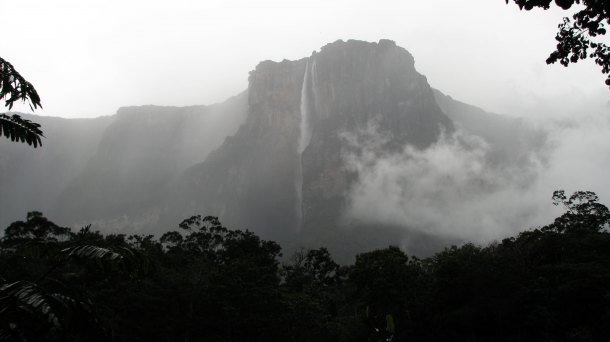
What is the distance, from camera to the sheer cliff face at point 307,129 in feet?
426

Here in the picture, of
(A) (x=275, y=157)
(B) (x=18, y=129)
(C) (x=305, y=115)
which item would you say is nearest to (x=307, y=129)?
(C) (x=305, y=115)

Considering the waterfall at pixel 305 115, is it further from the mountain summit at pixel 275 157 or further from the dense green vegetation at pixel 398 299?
the dense green vegetation at pixel 398 299

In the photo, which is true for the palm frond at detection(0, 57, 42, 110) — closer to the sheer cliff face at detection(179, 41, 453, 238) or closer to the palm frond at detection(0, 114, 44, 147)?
the palm frond at detection(0, 114, 44, 147)

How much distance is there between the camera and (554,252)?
42.8 meters

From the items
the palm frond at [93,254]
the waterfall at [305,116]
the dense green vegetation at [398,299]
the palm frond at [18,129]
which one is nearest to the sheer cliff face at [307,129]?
the waterfall at [305,116]

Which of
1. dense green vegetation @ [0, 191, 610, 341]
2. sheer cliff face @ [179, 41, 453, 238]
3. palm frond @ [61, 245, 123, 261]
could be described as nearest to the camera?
palm frond @ [61, 245, 123, 261]

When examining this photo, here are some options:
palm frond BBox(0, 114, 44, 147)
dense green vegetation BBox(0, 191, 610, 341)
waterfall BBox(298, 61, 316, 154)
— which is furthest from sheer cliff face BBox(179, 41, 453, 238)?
palm frond BBox(0, 114, 44, 147)

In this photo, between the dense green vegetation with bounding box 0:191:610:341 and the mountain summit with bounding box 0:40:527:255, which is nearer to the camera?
the dense green vegetation with bounding box 0:191:610:341

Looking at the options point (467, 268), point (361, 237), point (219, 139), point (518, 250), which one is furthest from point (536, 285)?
point (219, 139)

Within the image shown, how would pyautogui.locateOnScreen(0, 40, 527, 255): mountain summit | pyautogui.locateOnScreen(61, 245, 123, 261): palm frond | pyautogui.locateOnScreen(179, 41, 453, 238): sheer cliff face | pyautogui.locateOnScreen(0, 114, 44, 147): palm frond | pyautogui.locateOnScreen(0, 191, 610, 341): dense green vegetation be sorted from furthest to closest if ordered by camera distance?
pyautogui.locateOnScreen(179, 41, 453, 238): sheer cliff face → pyautogui.locateOnScreen(0, 40, 527, 255): mountain summit → pyautogui.locateOnScreen(0, 191, 610, 341): dense green vegetation → pyautogui.locateOnScreen(0, 114, 44, 147): palm frond → pyautogui.locateOnScreen(61, 245, 123, 261): palm frond

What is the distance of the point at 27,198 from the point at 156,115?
163 ft

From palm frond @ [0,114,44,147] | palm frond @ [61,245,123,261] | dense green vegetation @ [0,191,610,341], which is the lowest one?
dense green vegetation @ [0,191,610,341]

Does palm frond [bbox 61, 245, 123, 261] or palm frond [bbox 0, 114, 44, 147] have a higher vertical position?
palm frond [bbox 0, 114, 44, 147]

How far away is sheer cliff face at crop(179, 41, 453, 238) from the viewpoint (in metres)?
130
